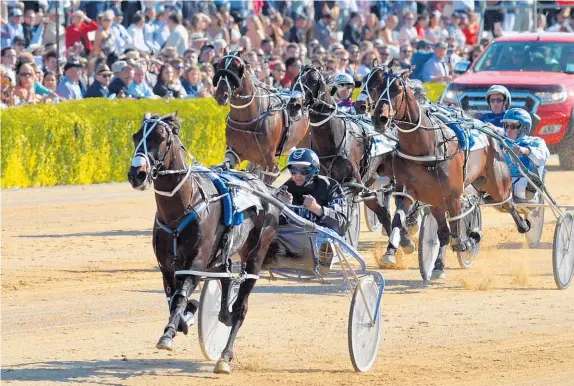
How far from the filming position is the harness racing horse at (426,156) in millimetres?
10859

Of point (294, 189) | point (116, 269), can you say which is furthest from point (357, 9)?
point (294, 189)

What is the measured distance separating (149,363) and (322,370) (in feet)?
3.59

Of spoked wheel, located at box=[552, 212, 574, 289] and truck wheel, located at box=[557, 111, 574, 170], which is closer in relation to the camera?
spoked wheel, located at box=[552, 212, 574, 289]

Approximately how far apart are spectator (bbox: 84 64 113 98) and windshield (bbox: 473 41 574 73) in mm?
5615

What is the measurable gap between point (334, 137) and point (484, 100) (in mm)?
7571

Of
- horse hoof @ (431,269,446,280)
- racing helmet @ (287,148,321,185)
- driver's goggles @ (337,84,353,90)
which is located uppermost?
racing helmet @ (287,148,321,185)

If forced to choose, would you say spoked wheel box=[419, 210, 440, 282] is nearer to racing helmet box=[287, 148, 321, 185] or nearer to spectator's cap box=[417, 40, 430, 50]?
racing helmet box=[287, 148, 321, 185]

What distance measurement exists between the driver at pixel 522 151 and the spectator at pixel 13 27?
360 inches

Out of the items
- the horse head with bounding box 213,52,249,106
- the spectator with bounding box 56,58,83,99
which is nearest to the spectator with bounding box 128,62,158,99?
the spectator with bounding box 56,58,83,99

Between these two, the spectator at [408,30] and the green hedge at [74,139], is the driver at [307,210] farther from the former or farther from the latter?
the spectator at [408,30]

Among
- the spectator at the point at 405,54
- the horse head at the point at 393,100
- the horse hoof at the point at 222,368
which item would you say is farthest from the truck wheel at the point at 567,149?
the horse hoof at the point at 222,368

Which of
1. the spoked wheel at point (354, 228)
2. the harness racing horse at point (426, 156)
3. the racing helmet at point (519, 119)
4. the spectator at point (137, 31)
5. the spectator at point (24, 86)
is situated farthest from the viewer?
the spectator at point (137, 31)

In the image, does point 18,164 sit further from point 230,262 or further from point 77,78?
point 230,262

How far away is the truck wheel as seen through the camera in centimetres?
2038
